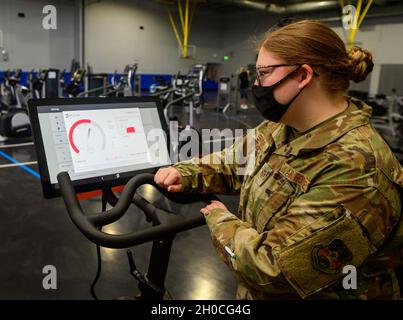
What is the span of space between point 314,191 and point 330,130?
213 millimetres

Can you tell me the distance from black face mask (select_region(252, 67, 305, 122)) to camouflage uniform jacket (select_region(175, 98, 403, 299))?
106mm

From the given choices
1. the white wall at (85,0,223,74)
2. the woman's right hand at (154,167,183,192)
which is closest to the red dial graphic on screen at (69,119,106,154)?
the woman's right hand at (154,167,183,192)

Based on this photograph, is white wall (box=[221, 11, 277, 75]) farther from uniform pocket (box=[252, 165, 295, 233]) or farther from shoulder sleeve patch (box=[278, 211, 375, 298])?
shoulder sleeve patch (box=[278, 211, 375, 298])

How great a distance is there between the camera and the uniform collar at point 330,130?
3.33ft

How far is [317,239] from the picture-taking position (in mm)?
876

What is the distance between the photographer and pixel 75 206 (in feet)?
3.50

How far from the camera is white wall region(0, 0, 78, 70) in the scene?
550 inches

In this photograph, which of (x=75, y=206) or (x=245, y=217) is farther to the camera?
(x=245, y=217)

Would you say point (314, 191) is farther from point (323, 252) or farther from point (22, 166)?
point (22, 166)

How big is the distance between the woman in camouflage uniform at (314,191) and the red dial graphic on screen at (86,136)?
304 mm
